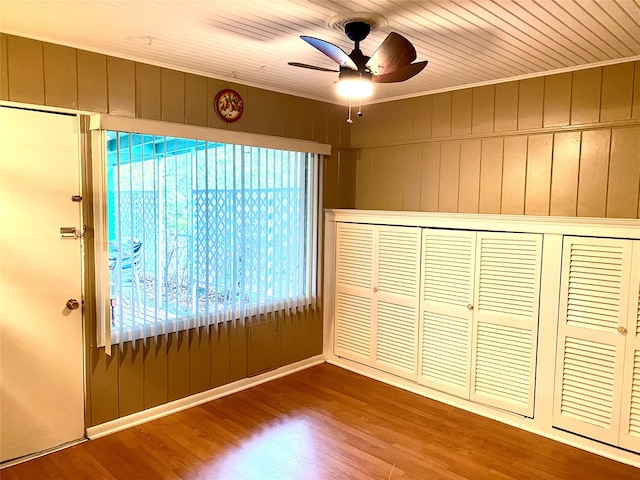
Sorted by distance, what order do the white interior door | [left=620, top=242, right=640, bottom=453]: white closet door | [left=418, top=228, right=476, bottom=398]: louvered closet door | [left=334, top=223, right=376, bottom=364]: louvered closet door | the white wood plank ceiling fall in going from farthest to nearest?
[left=334, top=223, right=376, bottom=364]: louvered closet door, [left=418, top=228, right=476, bottom=398]: louvered closet door, [left=620, top=242, right=640, bottom=453]: white closet door, the white interior door, the white wood plank ceiling

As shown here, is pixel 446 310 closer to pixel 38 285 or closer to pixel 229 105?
pixel 229 105

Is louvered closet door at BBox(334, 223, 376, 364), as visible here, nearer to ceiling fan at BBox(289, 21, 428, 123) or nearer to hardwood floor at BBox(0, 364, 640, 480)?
hardwood floor at BBox(0, 364, 640, 480)

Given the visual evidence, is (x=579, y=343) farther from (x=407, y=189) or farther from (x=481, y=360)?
(x=407, y=189)

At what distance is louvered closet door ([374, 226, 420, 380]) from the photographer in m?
3.83

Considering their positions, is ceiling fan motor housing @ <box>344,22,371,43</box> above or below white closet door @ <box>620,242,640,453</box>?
above

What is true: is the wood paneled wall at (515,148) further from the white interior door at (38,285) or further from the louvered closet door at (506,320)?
the white interior door at (38,285)

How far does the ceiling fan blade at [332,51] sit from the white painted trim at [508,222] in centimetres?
162

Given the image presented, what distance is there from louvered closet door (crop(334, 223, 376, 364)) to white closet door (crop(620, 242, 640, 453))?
1.92 m

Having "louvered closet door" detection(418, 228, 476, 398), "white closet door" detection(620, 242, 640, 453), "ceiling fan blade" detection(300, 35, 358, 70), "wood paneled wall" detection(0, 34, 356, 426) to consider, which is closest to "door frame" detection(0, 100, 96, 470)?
"wood paneled wall" detection(0, 34, 356, 426)

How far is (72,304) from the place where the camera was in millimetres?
2900

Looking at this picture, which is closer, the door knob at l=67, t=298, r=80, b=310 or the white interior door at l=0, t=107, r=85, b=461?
the white interior door at l=0, t=107, r=85, b=461

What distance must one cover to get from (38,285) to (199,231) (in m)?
1.06

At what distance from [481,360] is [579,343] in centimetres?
69

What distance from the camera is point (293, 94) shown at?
4027 millimetres
